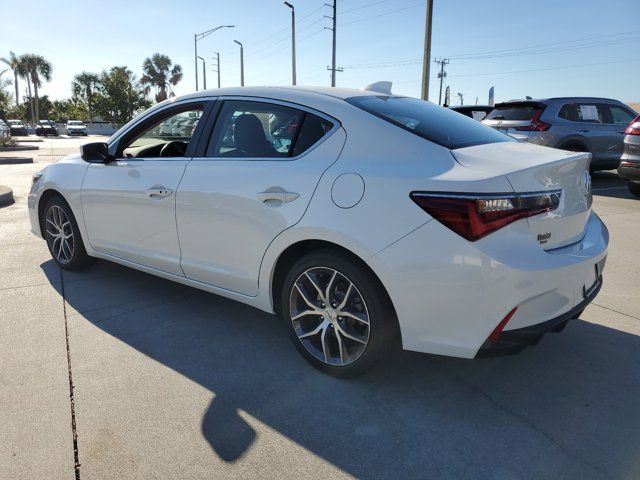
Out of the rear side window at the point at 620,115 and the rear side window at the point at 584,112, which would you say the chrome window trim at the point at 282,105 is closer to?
the rear side window at the point at 584,112

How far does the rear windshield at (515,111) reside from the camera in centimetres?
1027

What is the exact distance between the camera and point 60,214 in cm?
448

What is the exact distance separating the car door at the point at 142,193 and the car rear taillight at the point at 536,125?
8.26 meters

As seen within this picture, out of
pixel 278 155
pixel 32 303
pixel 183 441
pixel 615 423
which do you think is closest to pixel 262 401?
pixel 183 441

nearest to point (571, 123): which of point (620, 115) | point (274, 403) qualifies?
point (620, 115)

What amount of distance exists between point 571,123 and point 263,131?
8989 mm

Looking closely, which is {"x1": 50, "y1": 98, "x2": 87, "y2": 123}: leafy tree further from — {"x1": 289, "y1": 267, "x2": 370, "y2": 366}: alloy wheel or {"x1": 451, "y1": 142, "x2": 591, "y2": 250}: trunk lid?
{"x1": 451, "y1": 142, "x2": 591, "y2": 250}: trunk lid

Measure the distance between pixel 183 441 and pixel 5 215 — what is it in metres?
6.25

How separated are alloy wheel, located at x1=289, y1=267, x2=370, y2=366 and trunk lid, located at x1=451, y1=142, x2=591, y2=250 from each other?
0.89 meters

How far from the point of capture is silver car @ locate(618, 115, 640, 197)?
311 inches

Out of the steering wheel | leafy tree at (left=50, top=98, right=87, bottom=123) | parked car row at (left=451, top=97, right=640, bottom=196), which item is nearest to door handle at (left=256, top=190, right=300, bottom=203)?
the steering wheel

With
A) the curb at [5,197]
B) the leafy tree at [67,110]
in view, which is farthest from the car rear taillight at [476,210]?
the leafy tree at [67,110]

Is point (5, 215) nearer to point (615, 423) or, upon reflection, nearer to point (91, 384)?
point (91, 384)

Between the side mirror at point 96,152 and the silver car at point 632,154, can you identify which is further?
the silver car at point 632,154
